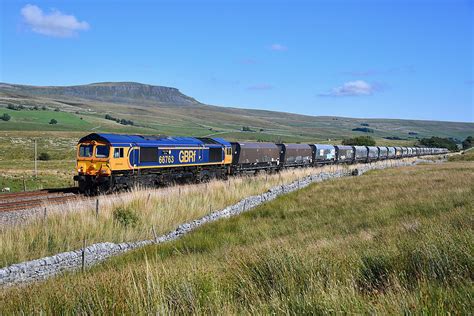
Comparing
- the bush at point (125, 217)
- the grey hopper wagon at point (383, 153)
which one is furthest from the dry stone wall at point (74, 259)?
the grey hopper wagon at point (383, 153)

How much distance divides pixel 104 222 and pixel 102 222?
118 mm

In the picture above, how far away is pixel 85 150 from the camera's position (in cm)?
2697

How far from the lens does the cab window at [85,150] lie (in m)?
26.7

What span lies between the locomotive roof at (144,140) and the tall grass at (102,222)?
4575 mm

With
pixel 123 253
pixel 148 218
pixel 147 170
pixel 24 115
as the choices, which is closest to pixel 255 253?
pixel 123 253

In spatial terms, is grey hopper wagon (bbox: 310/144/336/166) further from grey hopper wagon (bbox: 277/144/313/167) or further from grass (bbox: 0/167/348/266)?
grass (bbox: 0/167/348/266)

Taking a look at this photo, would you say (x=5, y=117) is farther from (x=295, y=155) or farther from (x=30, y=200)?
(x=30, y=200)

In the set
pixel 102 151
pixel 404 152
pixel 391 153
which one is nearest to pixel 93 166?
pixel 102 151

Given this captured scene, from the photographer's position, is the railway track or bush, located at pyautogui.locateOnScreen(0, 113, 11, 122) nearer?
the railway track

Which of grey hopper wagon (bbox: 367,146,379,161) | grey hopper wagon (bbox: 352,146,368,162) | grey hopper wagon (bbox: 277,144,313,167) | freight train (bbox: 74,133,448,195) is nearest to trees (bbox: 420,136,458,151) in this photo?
grey hopper wagon (bbox: 367,146,379,161)

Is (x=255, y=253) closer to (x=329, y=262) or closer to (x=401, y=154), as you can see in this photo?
(x=329, y=262)

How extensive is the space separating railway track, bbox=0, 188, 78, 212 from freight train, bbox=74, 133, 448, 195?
2.21 m

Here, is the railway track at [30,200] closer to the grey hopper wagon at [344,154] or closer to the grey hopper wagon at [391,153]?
the grey hopper wagon at [344,154]

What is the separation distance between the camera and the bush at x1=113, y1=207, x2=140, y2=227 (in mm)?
17406
